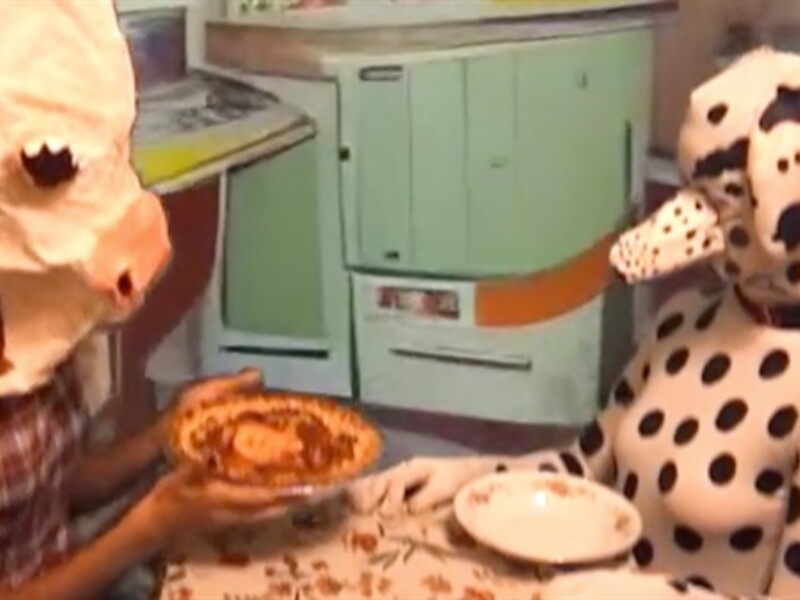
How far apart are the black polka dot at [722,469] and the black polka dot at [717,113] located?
213mm

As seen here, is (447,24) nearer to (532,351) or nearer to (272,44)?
(272,44)

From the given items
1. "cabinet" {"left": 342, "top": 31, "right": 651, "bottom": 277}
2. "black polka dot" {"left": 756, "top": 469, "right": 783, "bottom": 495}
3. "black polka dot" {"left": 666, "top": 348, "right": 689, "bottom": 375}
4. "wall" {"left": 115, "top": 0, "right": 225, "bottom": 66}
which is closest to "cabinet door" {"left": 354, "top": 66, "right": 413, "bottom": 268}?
"cabinet" {"left": 342, "top": 31, "right": 651, "bottom": 277}

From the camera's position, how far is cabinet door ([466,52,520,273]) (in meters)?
1.20

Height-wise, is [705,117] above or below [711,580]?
above

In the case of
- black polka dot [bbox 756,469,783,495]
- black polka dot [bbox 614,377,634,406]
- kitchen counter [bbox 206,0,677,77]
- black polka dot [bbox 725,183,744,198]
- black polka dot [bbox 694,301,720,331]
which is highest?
kitchen counter [bbox 206,0,677,77]

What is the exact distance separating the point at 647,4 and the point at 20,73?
1.55 ft

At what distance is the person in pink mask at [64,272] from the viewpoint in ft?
3.15

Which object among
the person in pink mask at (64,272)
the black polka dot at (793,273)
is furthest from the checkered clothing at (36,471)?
the black polka dot at (793,273)

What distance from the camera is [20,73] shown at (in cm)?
95

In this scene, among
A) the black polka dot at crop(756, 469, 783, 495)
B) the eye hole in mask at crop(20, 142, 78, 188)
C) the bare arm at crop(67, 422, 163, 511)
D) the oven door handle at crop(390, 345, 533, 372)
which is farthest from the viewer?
the oven door handle at crop(390, 345, 533, 372)

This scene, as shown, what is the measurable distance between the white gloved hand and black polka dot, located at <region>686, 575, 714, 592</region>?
18 centimetres

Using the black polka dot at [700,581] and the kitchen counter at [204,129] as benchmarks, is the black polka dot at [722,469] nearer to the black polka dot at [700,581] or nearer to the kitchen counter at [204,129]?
the black polka dot at [700,581]

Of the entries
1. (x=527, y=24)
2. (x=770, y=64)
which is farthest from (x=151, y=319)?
(x=770, y=64)

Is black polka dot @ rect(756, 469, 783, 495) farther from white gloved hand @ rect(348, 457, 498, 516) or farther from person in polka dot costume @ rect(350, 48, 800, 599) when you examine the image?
white gloved hand @ rect(348, 457, 498, 516)
